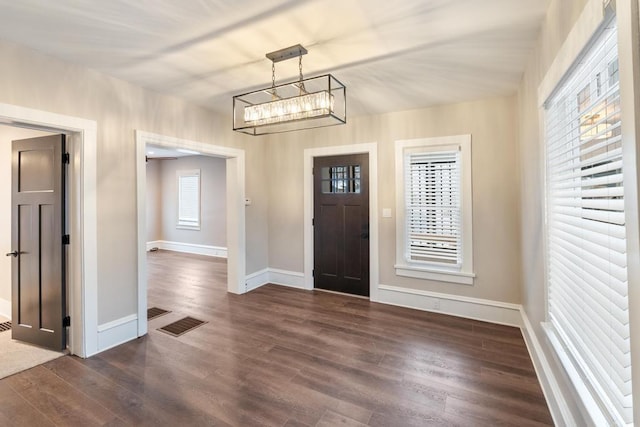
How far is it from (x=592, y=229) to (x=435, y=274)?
2.57 m

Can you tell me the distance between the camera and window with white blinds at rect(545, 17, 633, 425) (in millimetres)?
1203

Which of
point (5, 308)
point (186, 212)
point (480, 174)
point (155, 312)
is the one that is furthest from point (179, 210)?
point (480, 174)

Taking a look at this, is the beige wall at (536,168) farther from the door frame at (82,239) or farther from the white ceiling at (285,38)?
the door frame at (82,239)

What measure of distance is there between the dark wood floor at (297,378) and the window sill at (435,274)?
18.6 inches

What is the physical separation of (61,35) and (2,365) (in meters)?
2.80

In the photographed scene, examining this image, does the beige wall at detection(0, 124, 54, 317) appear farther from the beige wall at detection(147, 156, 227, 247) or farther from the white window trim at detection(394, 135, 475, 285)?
the white window trim at detection(394, 135, 475, 285)

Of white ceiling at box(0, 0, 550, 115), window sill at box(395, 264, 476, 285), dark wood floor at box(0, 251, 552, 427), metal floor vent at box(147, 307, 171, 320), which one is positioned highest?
white ceiling at box(0, 0, 550, 115)

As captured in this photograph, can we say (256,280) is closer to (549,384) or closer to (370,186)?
(370,186)

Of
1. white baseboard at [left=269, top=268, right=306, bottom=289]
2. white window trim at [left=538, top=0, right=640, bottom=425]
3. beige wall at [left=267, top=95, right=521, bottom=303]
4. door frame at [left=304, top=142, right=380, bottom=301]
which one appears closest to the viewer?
white window trim at [left=538, top=0, right=640, bottom=425]

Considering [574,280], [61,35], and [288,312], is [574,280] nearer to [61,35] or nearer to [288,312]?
[288,312]

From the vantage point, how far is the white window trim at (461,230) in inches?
146

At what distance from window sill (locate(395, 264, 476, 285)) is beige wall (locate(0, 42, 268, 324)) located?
10.5 ft

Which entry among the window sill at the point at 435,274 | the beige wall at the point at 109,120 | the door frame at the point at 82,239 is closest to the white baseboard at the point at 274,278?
the window sill at the point at 435,274

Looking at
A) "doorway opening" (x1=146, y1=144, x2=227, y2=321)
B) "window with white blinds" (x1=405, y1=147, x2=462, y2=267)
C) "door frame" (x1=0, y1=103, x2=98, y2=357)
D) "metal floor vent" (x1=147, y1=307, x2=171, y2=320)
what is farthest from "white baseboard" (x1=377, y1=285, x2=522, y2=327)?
"doorway opening" (x1=146, y1=144, x2=227, y2=321)
